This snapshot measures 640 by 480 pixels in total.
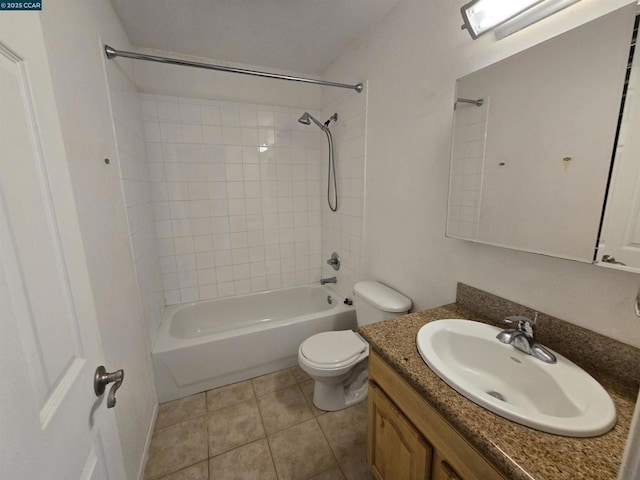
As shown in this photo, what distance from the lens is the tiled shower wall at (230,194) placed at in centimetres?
223

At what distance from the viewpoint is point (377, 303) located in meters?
1.58

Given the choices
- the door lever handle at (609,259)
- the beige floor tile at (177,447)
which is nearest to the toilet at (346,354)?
the beige floor tile at (177,447)

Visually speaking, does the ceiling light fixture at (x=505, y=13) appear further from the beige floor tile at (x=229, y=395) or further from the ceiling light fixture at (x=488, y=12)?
the beige floor tile at (x=229, y=395)

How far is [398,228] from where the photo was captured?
1.67 meters

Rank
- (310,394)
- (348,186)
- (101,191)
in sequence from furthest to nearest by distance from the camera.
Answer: (348,186) < (310,394) < (101,191)

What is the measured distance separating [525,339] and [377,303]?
763 mm

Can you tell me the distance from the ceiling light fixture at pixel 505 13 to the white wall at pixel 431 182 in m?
0.03

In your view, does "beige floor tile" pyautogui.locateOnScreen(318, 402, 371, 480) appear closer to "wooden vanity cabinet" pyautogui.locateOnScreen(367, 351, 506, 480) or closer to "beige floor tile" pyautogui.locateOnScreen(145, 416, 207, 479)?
"wooden vanity cabinet" pyautogui.locateOnScreen(367, 351, 506, 480)

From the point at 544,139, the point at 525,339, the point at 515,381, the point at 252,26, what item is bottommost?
the point at 515,381

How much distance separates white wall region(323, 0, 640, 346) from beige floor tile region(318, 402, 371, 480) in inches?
32.2

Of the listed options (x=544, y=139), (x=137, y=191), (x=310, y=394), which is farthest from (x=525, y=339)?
(x=137, y=191)

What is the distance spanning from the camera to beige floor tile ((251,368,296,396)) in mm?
1920

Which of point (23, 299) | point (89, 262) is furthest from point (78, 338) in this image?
point (89, 262)

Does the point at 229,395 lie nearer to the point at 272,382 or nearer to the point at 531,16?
the point at 272,382
